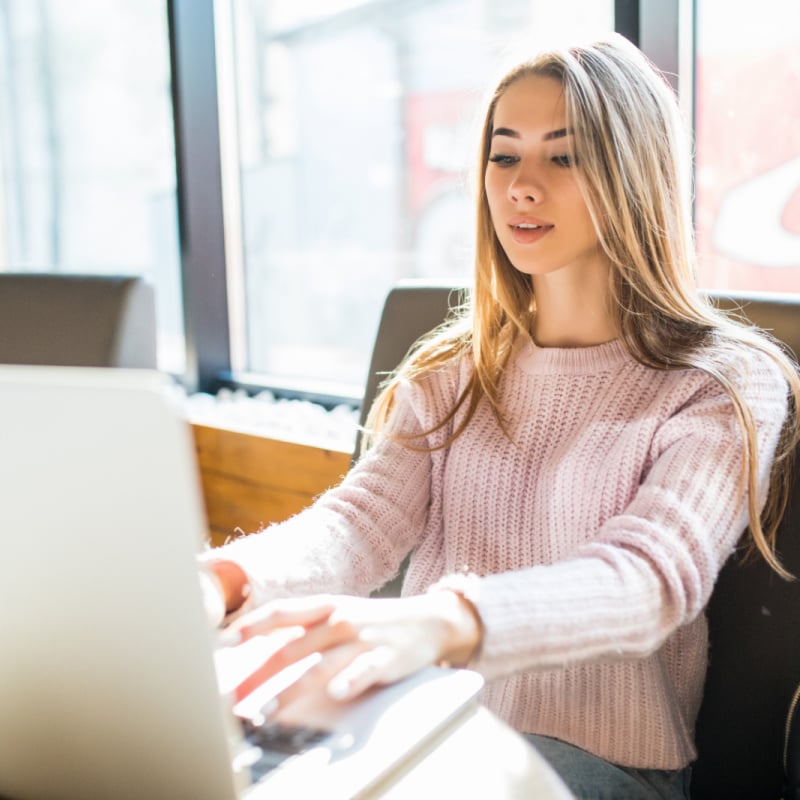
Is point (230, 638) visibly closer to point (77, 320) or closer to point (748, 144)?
point (77, 320)

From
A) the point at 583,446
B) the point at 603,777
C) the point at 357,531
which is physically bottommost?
the point at 603,777

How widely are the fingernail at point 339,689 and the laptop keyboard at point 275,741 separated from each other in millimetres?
23

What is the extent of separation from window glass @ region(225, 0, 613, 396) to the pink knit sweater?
891mm

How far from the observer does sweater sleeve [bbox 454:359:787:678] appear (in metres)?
0.78

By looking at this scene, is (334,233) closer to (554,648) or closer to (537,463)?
(537,463)

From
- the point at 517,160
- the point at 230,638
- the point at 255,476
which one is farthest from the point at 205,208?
the point at 230,638

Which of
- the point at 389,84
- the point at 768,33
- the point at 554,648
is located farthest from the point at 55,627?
the point at 389,84

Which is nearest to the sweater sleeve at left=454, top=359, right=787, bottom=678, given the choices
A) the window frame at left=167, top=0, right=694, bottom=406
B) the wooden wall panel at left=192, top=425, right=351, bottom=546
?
the wooden wall panel at left=192, top=425, right=351, bottom=546

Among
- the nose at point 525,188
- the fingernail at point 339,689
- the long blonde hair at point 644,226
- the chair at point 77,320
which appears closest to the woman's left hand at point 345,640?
the fingernail at point 339,689

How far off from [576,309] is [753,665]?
1.49 ft

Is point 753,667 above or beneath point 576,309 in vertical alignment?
beneath

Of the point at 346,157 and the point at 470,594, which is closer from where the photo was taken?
the point at 470,594

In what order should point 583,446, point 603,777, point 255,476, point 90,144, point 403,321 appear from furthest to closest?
point 90,144
point 255,476
point 403,321
point 583,446
point 603,777

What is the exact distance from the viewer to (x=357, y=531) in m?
1.16
